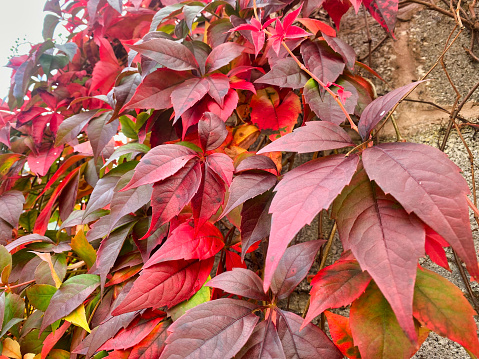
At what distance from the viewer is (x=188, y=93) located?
55 centimetres

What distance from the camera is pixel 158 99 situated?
0.57 m

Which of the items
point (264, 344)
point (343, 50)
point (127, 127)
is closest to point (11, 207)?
point (127, 127)

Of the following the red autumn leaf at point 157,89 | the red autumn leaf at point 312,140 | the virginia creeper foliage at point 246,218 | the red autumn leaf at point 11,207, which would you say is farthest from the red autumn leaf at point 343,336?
the red autumn leaf at point 11,207

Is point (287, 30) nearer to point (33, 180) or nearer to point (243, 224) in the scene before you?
point (243, 224)

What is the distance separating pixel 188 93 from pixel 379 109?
31cm

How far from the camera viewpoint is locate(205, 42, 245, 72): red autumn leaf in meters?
0.59

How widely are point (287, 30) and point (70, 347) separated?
Result: 717mm

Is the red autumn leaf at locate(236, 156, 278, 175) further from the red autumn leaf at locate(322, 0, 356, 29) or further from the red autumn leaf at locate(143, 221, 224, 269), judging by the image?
the red autumn leaf at locate(322, 0, 356, 29)

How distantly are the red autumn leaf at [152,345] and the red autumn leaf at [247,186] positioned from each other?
225 mm

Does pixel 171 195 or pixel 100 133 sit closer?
pixel 171 195

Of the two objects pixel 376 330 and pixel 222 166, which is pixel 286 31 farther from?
pixel 376 330

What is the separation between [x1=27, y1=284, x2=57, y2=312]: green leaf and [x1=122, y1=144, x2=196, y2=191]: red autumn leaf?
1.00ft

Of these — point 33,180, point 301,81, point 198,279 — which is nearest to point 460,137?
point 301,81

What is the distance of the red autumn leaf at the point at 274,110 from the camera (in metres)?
0.59
